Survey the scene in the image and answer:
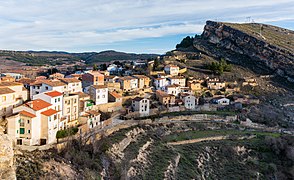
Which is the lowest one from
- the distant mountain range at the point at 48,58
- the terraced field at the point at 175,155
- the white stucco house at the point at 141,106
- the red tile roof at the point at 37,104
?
the terraced field at the point at 175,155

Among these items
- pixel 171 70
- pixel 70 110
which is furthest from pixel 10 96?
pixel 171 70

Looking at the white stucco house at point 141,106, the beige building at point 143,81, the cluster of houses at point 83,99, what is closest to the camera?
the cluster of houses at point 83,99

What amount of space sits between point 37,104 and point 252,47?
2836 inches

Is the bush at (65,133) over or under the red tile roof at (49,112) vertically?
under

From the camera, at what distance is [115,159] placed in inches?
1197

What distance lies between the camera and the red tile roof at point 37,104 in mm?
28237

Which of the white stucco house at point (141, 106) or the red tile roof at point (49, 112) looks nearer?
the red tile roof at point (49, 112)

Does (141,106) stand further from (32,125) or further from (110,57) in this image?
(110,57)

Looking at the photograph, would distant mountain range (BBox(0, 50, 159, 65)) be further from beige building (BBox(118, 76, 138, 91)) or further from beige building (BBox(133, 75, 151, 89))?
beige building (BBox(118, 76, 138, 91))

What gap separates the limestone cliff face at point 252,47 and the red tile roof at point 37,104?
219 feet

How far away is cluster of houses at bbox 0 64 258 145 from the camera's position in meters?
28.0

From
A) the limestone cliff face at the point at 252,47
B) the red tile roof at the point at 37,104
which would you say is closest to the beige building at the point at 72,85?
the red tile roof at the point at 37,104

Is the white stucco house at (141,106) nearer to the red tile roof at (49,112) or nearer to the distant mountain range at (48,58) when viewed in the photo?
the red tile roof at (49,112)

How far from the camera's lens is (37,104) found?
1166 inches
